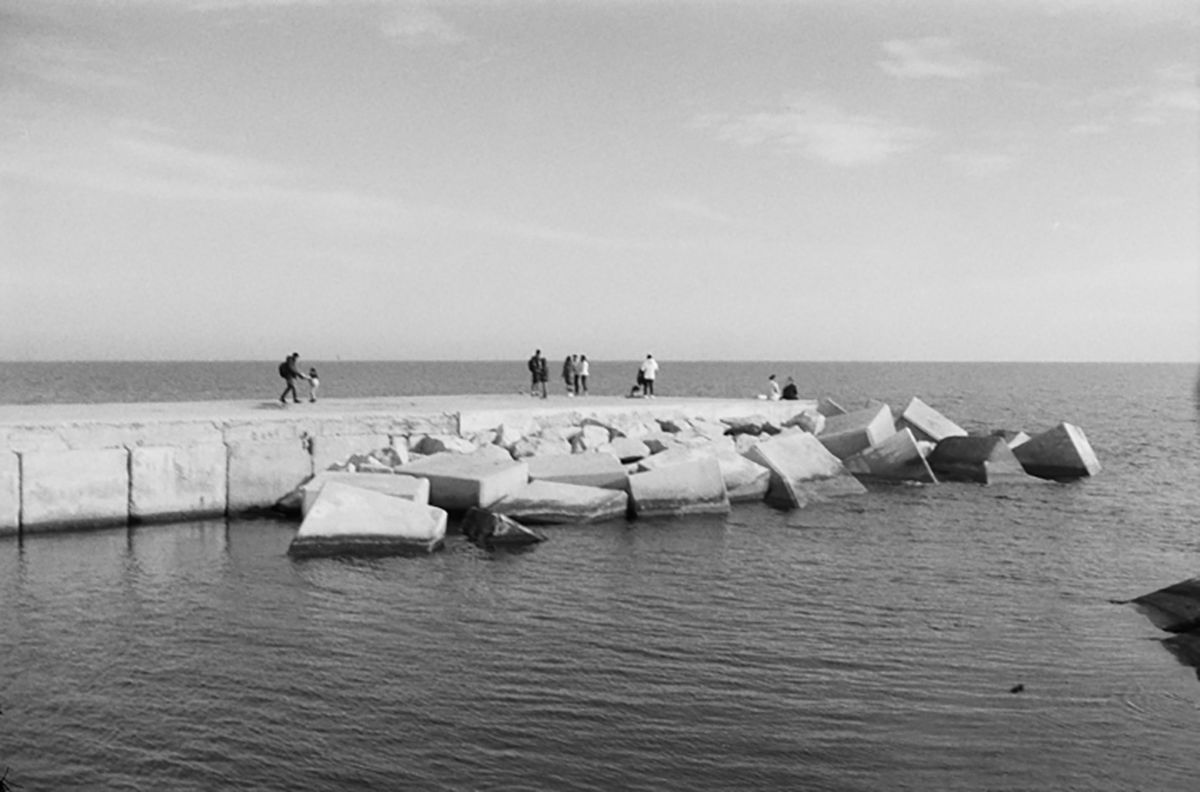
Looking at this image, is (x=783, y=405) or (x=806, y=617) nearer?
(x=806, y=617)

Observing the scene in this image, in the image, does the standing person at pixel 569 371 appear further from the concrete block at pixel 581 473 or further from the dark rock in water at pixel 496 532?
the dark rock in water at pixel 496 532

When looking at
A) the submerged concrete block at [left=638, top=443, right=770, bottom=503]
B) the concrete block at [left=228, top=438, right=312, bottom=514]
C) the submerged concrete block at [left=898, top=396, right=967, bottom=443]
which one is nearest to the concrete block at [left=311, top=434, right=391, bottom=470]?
the concrete block at [left=228, top=438, right=312, bottom=514]

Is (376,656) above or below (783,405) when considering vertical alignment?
below

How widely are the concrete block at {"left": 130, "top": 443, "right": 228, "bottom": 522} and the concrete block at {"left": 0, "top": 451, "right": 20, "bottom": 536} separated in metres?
1.42

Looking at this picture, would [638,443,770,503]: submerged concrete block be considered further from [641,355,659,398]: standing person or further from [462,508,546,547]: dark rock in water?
[641,355,659,398]: standing person

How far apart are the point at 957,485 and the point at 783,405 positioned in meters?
5.74

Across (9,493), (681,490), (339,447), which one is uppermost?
(339,447)

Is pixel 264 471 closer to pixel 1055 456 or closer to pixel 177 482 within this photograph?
pixel 177 482

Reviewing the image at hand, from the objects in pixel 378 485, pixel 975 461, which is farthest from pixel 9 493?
pixel 975 461

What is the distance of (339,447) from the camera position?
55.7 feet

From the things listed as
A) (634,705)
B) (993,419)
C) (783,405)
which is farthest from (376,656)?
(993,419)

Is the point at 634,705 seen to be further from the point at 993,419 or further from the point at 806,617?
the point at 993,419

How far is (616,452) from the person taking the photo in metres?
18.8

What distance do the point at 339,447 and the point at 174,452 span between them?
8.65ft
